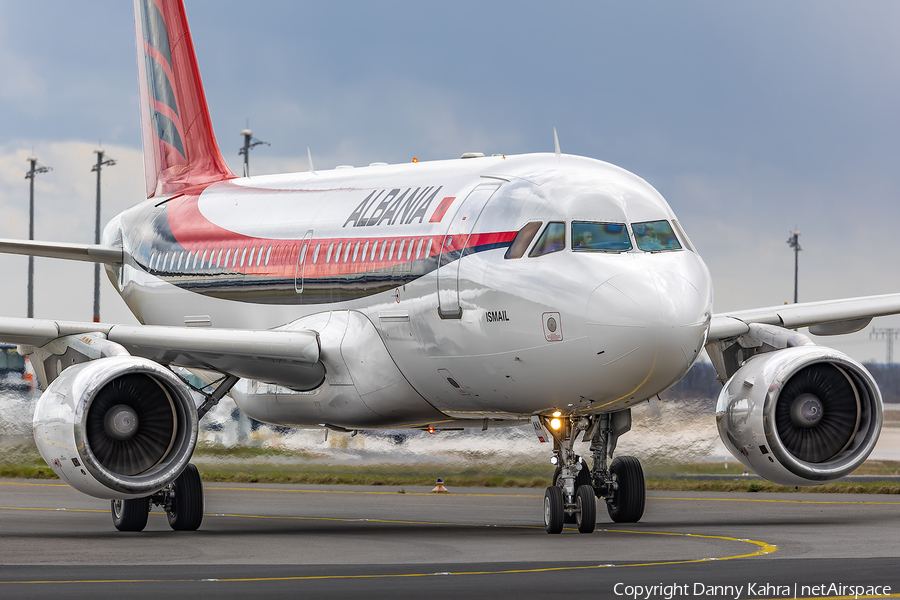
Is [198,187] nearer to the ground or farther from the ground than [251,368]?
farther from the ground

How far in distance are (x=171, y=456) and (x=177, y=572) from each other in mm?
4550

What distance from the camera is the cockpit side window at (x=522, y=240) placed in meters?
16.1

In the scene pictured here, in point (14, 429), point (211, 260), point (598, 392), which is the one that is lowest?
point (14, 429)

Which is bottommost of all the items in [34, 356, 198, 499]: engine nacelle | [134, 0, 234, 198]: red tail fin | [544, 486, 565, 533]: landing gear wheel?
[544, 486, 565, 533]: landing gear wheel

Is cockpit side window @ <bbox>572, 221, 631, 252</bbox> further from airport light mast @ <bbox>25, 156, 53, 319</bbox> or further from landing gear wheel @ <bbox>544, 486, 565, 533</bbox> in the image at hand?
airport light mast @ <bbox>25, 156, 53, 319</bbox>

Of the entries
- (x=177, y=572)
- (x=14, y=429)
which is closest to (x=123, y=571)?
(x=177, y=572)

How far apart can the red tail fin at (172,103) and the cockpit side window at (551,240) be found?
1211cm

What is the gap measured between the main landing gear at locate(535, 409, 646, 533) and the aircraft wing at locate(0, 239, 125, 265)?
10.1 metres

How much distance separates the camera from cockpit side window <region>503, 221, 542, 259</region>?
1612cm

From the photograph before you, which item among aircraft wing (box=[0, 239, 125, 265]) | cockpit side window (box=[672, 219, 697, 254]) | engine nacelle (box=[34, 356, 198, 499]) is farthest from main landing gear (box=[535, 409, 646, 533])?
aircraft wing (box=[0, 239, 125, 265])

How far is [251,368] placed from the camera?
1938 cm

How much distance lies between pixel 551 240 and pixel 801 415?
4.69 metres

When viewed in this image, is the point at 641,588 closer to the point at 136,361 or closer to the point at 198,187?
the point at 136,361

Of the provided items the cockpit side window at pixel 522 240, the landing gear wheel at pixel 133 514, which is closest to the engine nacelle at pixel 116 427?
the landing gear wheel at pixel 133 514
